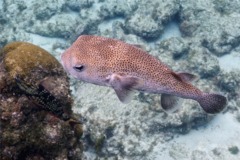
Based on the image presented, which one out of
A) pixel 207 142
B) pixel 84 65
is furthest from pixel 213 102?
→ pixel 207 142

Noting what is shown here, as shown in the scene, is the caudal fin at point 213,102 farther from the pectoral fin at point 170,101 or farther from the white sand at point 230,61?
the white sand at point 230,61

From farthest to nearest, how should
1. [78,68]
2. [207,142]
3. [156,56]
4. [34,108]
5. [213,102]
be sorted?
[156,56]
[207,142]
[34,108]
[213,102]
[78,68]

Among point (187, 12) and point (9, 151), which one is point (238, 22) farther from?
point (9, 151)

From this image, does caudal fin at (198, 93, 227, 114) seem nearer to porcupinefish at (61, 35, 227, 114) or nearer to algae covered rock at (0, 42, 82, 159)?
porcupinefish at (61, 35, 227, 114)

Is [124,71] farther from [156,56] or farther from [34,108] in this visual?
[156,56]

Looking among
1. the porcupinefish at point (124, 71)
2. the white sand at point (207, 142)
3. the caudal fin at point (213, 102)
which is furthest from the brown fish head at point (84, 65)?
the white sand at point (207, 142)
